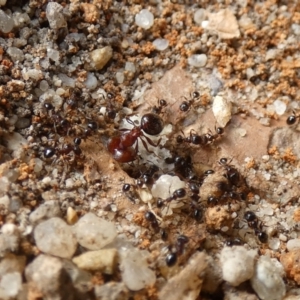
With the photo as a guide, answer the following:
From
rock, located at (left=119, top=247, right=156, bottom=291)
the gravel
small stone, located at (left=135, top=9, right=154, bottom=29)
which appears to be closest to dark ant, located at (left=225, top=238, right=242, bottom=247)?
the gravel

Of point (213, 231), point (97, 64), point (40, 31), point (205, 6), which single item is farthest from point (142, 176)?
point (205, 6)

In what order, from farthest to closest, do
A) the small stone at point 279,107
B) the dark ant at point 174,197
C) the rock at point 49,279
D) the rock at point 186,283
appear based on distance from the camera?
1. the small stone at point 279,107
2. the dark ant at point 174,197
3. the rock at point 186,283
4. the rock at point 49,279

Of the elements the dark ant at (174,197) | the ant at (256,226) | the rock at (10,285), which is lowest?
the ant at (256,226)

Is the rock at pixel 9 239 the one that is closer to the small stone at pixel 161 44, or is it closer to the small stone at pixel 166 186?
the small stone at pixel 166 186

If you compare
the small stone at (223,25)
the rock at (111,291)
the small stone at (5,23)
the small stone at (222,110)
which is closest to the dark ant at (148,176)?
the small stone at (222,110)

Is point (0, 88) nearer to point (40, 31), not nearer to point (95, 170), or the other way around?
point (40, 31)

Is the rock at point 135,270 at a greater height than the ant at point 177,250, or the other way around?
the rock at point 135,270

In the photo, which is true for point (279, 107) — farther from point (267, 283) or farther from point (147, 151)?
point (267, 283)
